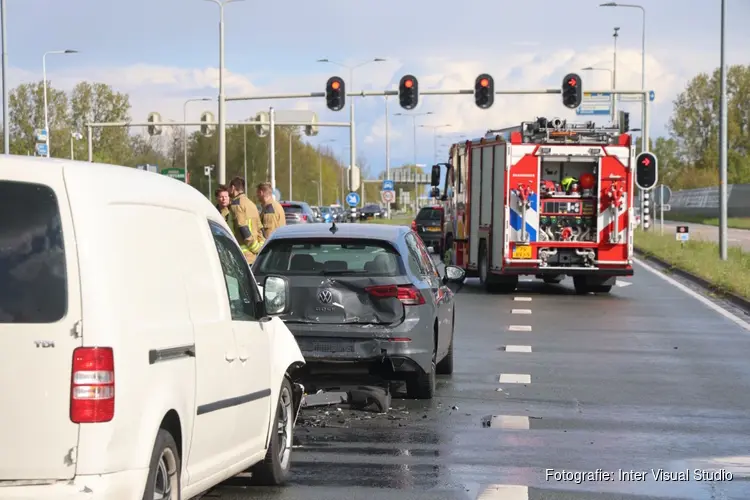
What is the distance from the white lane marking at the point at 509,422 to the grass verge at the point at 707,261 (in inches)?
503

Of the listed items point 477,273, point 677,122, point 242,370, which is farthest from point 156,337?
point 677,122

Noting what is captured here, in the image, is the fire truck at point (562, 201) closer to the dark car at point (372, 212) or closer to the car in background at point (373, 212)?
the dark car at point (372, 212)

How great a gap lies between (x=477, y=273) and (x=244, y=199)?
388 inches

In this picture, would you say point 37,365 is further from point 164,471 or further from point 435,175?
point 435,175

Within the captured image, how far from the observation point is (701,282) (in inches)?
1085

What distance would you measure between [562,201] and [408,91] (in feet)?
42.6

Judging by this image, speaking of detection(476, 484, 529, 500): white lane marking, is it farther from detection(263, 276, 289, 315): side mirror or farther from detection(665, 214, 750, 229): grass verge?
detection(665, 214, 750, 229): grass verge

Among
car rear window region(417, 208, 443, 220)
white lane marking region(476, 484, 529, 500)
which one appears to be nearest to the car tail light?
white lane marking region(476, 484, 529, 500)

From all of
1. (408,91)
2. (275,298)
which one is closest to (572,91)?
(408,91)

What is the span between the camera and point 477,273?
26828 mm

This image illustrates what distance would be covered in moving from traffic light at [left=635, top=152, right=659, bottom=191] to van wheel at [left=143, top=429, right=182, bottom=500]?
2343 centimetres

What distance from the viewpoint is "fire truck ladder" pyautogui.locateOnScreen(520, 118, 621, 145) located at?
80.4 feet

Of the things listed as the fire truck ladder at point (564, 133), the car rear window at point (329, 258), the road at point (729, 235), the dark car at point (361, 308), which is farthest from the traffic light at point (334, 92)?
the dark car at point (361, 308)

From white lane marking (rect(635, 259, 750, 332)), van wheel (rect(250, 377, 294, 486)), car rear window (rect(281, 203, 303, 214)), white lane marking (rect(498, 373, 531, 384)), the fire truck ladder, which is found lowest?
white lane marking (rect(635, 259, 750, 332))
